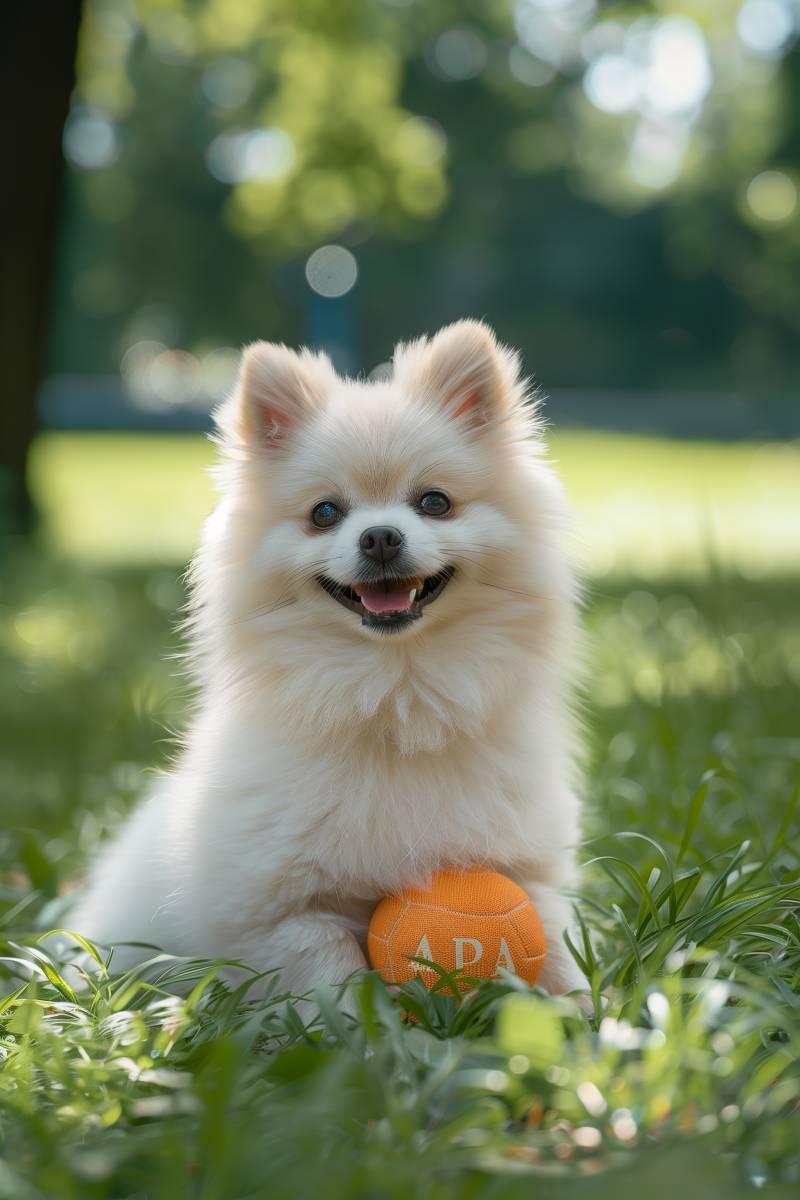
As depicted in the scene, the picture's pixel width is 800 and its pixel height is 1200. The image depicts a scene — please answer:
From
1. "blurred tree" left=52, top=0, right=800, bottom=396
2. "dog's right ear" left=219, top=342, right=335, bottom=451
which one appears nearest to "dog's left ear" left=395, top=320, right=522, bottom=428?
"dog's right ear" left=219, top=342, right=335, bottom=451

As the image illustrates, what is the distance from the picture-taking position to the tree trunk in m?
8.91

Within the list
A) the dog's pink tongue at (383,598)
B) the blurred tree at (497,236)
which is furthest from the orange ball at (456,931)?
the blurred tree at (497,236)

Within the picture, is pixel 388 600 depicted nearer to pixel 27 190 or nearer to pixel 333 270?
pixel 27 190

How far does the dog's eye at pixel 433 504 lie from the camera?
9.09 feet

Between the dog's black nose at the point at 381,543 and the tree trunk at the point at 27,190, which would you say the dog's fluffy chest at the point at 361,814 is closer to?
the dog's black nose at the point at 381,543

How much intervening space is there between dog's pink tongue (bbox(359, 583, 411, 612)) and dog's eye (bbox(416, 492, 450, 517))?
8.3 inches

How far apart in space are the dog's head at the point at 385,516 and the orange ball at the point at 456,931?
460 mm

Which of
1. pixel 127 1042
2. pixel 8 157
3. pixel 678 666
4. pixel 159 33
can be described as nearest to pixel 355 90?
pixel 159 33

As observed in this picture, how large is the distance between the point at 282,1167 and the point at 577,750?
155cm

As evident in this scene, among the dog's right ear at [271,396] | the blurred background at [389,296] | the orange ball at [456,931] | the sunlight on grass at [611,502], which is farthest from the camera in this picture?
the sunlight on grass at [611,502]

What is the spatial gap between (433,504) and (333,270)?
4422 cm

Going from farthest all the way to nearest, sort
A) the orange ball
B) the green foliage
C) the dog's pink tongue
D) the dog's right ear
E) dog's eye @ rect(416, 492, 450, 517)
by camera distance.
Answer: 1. the dog's right ear
2. dog's eye @ rect(416, 492, 450, 517)
3. the dog's pink tongue
4. the orange ball
5. the green foliage

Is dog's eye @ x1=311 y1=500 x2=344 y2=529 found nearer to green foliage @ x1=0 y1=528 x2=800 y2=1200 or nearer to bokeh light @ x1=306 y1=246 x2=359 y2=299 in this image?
green foliage @ x1=0 y1=528 x2=800 y2=1200

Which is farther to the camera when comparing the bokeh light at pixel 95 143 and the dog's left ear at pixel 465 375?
the bokeh light at pixel 95 143
